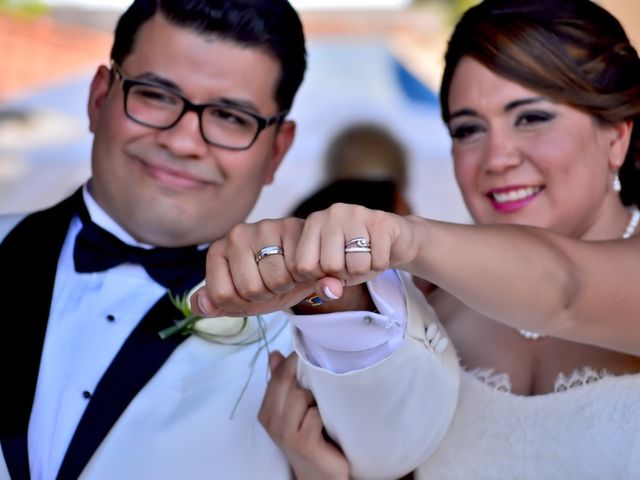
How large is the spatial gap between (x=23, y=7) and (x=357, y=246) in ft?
29.4

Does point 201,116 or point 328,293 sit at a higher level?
point 328,293

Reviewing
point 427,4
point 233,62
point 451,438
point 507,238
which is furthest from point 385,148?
point 427,4

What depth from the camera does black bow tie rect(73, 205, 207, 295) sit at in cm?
214

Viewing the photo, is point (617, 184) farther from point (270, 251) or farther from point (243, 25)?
point (270, 251)

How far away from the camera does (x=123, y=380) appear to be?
1916 millimetres

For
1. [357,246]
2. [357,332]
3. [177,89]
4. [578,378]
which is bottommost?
[578,378]

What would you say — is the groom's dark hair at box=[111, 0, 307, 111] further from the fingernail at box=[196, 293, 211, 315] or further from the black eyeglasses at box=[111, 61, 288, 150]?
the fingernail at box=[196, 293, 211, 315]

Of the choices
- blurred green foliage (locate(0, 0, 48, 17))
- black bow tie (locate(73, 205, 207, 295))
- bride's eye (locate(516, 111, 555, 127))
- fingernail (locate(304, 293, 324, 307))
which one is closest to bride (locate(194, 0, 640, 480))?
bride's eye (locate(516, 111, 555, 127))

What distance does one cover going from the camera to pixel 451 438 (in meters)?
1.88

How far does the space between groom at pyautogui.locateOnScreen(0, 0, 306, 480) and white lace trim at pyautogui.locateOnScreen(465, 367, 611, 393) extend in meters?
0.47

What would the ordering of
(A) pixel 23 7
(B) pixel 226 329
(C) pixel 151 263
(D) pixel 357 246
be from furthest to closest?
(A) pixel 23 7 → (C) pixel 151 263 → (B) pixel 226 329 → (D) pixel 357 246

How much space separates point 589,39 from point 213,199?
0.94m

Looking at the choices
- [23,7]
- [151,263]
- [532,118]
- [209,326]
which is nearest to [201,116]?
[151,263]

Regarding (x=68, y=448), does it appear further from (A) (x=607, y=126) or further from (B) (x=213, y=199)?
(A) (x=607, y=126)
